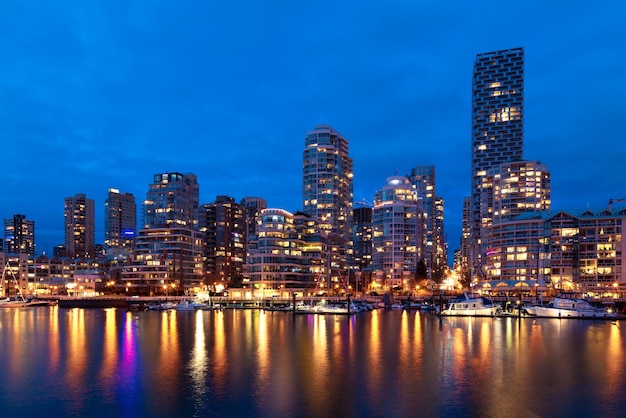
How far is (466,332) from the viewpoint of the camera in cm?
9212

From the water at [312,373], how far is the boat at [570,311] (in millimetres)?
34238

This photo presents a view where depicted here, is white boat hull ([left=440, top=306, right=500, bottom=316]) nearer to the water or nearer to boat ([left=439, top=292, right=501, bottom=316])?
boat ([left=439, top=292, right=501, bottom=316])

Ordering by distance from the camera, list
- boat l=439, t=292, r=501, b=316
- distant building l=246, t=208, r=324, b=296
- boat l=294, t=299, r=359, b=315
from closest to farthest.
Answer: boat l=439, t=292, r=501, b=316
boat l=294, t=299, r=359, b=315
distant building l=246, t=208, r=324, b=296

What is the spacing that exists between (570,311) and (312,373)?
96.0 m

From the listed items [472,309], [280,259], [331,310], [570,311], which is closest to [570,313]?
[570,311]

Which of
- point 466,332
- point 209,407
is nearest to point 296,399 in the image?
point 209,407

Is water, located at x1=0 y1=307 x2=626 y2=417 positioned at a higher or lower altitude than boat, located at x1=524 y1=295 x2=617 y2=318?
higher

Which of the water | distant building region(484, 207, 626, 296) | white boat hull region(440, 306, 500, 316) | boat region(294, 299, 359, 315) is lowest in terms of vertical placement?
boat region(294, 299, 359, 315)

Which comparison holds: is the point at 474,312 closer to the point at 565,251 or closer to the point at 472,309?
the point at 472,309

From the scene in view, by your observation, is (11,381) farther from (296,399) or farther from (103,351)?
(296,399)

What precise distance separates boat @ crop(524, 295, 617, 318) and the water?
34238mm

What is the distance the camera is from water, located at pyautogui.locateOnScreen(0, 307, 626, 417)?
133 ft

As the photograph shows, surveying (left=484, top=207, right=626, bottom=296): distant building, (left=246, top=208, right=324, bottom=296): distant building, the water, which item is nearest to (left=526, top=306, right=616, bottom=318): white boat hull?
the water

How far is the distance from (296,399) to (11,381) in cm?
2772
